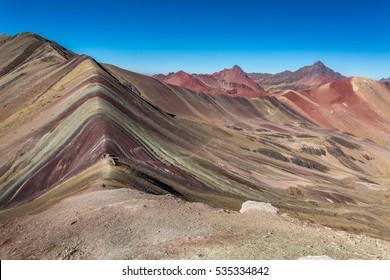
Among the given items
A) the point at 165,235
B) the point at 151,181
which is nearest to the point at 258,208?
the point at 165,235

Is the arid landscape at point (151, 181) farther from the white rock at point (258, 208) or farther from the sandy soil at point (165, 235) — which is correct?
the white rock at point (258, 208)

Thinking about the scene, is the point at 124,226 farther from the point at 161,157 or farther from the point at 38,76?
the point at 38,76

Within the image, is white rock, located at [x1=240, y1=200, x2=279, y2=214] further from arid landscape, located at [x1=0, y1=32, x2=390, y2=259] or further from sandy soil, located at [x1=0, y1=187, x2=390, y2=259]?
sandy soil, located at [x1=0, y1=187, x2=390, y2=259]

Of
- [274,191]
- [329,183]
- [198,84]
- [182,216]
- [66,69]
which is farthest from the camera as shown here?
[198,84]

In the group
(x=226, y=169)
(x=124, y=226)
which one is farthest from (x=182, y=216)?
(x=226, y=169)

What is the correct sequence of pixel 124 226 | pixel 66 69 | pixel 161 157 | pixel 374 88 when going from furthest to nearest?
pixel 374 88
pixel 66 69
pixel 161 157
pixel 124 226
